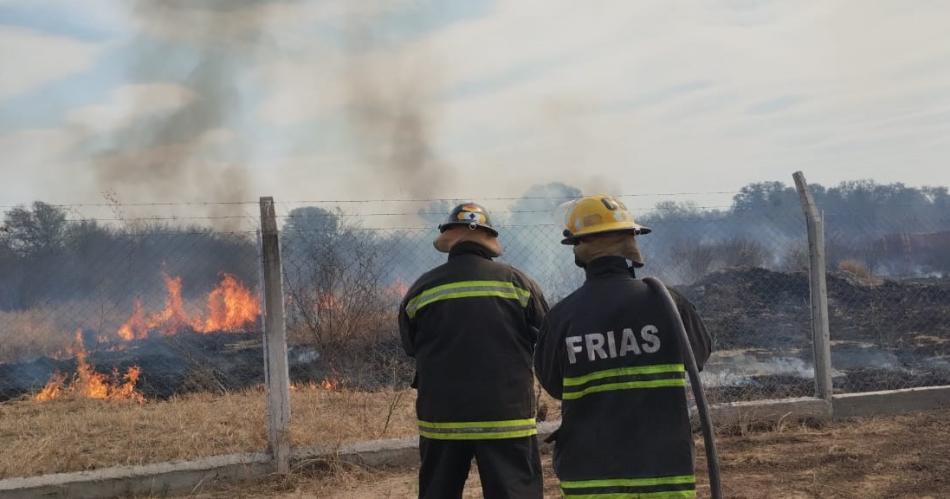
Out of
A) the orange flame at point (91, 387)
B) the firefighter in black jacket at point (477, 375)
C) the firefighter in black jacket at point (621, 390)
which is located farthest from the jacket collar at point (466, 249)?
the orange flame at point (91, 387)

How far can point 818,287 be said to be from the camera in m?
6.64

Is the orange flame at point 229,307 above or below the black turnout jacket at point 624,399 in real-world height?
above

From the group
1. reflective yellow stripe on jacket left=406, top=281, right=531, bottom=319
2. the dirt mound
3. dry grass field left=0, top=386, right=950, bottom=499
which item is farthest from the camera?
the dirt mound

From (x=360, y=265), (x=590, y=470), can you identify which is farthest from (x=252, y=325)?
(x=590, y=470)

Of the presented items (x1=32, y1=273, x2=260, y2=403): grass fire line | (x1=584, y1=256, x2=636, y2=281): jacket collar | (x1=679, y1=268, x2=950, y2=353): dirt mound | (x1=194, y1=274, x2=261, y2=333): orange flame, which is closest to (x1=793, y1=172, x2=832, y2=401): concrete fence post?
(x1=584, y1=256, x2=636, y2=281): jacket collar

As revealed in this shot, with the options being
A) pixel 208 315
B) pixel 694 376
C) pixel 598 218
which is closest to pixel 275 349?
pixel 598 218

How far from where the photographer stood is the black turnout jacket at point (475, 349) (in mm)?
3477

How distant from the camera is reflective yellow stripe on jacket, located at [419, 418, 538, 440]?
346 centimetres

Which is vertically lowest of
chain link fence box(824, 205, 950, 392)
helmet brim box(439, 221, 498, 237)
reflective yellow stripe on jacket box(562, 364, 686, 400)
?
chain link fence box(824, 205, 950, 392)

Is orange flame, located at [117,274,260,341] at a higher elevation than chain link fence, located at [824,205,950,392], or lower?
higher

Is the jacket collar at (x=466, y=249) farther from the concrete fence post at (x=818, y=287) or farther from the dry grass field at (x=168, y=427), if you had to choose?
the concrete fence post at (x=818, y=287)

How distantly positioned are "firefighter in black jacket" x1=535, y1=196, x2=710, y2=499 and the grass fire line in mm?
A: 7813

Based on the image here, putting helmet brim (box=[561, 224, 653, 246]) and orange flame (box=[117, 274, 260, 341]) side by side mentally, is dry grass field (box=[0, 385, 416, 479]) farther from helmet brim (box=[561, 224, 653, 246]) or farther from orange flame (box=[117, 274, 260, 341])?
orange flame (box=[117, 274, 260, 341])

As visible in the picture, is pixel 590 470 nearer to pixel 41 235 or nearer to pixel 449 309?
pixel 449 309
